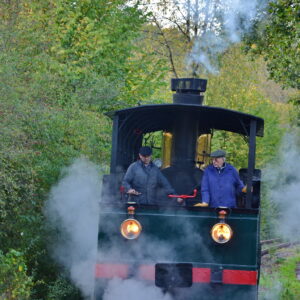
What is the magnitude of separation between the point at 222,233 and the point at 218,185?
71 cm

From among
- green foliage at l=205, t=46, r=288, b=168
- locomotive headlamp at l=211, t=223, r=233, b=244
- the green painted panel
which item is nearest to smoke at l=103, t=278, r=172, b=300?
the green painted panel

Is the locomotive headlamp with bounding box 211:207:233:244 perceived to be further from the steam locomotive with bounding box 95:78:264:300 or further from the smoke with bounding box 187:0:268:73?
the smoke with bounding box 187:0:268:73

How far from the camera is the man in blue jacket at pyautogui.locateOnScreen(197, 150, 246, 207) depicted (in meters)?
7.84

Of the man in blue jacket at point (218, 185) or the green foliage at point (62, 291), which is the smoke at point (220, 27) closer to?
the man in blue jacket at point (218, 185)

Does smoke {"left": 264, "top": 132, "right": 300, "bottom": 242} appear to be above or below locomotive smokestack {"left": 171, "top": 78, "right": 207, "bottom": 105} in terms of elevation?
below

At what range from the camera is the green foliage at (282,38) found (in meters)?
12.5

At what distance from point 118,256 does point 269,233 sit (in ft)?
53.0

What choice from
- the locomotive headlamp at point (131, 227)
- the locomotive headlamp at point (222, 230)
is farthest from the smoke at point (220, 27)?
the locomotive headlamp at point (131, 227)

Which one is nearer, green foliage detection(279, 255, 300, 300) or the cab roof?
the cab roof

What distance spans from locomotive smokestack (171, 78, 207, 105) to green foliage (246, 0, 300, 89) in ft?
12.3

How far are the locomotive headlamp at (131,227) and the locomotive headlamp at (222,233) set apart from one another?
33.7 inches

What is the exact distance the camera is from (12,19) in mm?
11195

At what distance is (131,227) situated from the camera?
24.5 feet

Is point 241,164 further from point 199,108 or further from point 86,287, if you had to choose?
point 199,108
